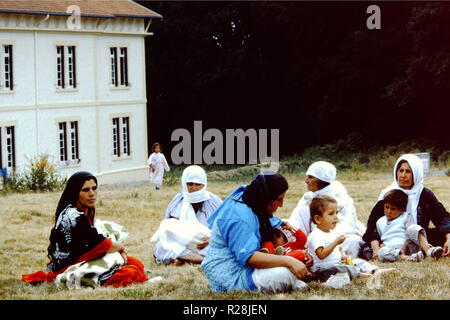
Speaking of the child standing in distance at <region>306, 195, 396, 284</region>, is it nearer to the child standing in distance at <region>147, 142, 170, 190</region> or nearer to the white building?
the child standing in distance at <region>147, 142, 170, 190</region>

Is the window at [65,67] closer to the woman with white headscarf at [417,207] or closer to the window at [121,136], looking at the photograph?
the window at [121,136]

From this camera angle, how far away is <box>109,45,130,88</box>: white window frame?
32.3m

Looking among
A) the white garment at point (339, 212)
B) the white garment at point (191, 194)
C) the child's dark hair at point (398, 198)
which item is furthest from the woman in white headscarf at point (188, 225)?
the child's dark hair at point (398, 198)

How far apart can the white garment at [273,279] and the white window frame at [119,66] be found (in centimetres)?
2639

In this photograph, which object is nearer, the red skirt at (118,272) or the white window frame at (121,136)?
the red skirt at (118,272)

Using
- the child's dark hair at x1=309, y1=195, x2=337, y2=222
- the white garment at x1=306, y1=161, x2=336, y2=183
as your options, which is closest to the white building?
the white garment at x1=306, y1=161, x2=336, y2=183

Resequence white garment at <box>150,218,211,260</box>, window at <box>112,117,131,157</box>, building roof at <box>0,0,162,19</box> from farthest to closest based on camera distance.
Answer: window at <box>112,117,131,157</box> → building roof at <box>0,0,162,19</box> → white garment at <box>150,218,211,260</box>

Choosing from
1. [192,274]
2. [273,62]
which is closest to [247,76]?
[273,62]

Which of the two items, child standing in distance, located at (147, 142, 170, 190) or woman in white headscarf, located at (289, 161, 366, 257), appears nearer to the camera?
woman in white headscarf, located at (289, 161, 366, 257)

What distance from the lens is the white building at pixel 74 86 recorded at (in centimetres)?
2683

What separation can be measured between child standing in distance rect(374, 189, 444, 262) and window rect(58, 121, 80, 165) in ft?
69.5

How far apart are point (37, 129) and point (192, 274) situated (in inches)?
808

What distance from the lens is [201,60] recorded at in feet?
139
